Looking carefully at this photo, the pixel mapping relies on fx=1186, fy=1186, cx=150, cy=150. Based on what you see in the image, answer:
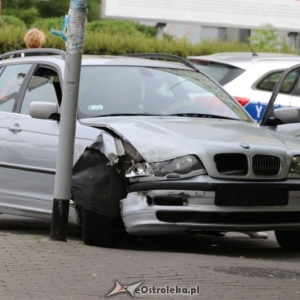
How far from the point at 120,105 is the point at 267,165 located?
1.72 meters

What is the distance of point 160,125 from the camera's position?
990 centimetres

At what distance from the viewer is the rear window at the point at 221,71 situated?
1606 cm

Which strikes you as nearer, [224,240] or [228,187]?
[228,187]

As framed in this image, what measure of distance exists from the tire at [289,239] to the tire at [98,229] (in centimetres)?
160

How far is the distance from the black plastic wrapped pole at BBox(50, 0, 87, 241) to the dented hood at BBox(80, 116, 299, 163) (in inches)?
Result: 14.4

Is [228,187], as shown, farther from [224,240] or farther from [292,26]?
[292,26]

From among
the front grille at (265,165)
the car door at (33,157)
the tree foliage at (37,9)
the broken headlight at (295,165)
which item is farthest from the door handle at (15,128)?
the tree foliage at (37,9)

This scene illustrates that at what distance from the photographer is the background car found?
612 inches

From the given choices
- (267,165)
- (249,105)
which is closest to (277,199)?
(267,165)

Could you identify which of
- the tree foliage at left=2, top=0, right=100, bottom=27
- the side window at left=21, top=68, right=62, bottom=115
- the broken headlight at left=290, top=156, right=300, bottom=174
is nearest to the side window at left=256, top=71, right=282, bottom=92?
the side window at left=21, top=68, right=62, bottom=115

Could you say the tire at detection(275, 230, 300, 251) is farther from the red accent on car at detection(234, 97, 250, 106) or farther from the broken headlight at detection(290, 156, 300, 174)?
the red accent on car at detection(234, 97, 250, 106)

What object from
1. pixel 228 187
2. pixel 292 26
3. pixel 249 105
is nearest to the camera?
pixel 228 187

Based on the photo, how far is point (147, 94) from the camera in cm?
1079

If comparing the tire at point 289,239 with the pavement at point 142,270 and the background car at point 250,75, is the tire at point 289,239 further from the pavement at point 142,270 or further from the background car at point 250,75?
the background car at point 250,75
